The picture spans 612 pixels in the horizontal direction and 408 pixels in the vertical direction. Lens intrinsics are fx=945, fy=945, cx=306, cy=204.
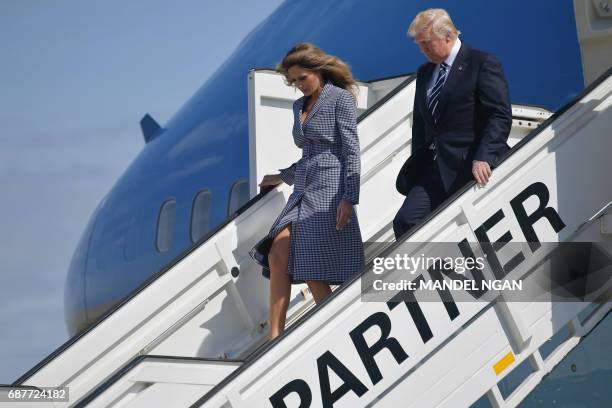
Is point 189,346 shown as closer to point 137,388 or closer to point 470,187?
point 137,388

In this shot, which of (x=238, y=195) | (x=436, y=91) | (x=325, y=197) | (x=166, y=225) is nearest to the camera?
(x=436, y=91)

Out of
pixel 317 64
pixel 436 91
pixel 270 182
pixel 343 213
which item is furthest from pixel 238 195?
pixel 436 91

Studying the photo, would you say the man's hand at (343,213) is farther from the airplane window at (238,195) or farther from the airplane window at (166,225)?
the airplane window at (166,225)

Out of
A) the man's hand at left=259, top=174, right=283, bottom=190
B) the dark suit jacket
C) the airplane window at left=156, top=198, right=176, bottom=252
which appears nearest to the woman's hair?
the dark suit jacket

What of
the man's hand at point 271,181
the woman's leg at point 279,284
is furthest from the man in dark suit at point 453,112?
the man's hand at point 271,181

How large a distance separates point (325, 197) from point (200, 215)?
5.36 meters

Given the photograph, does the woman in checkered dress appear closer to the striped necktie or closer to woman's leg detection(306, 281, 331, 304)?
woman's leg detection(306, 281, 331, 304)

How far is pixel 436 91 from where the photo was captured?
394 centimetres

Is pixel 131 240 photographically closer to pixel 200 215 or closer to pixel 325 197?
pixel 200 215

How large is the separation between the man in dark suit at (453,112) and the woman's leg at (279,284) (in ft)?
1.78

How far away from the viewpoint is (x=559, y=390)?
4.80m

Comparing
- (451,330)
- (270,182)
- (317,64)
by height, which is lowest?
(451,330)

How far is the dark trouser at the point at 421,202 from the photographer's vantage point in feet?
12.5

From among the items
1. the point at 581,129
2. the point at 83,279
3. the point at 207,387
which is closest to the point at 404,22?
the point at 581,129
